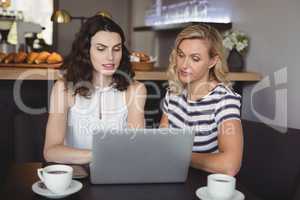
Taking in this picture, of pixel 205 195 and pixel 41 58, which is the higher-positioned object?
pixel 41 58

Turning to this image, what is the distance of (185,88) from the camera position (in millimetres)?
1709

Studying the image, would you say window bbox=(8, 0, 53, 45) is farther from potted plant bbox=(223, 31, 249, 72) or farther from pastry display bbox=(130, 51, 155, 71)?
potted plant bbox=(223, 31, 249, 72)

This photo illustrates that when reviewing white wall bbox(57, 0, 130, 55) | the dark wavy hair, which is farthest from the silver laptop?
white wall bbox(57, 0, 130, 55)

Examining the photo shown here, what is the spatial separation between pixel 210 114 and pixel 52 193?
742 millimetres

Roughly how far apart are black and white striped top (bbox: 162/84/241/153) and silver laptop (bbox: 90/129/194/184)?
421 millimetres

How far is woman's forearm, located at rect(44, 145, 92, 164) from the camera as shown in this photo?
135 cm

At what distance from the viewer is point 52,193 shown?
104cm

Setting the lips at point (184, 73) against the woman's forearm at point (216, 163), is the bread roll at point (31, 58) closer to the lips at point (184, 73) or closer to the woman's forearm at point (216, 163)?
the lips at point (184, 73)

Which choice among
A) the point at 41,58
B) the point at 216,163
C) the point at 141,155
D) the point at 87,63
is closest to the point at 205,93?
the point at 216,163

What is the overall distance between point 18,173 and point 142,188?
390 mm

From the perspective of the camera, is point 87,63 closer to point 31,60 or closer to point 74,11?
point 31,60

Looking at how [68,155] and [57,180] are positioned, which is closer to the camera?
[57,180]

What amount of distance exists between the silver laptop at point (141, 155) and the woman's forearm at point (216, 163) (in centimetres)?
19

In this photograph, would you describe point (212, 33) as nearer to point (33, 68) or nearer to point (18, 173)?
point (18, 173)
